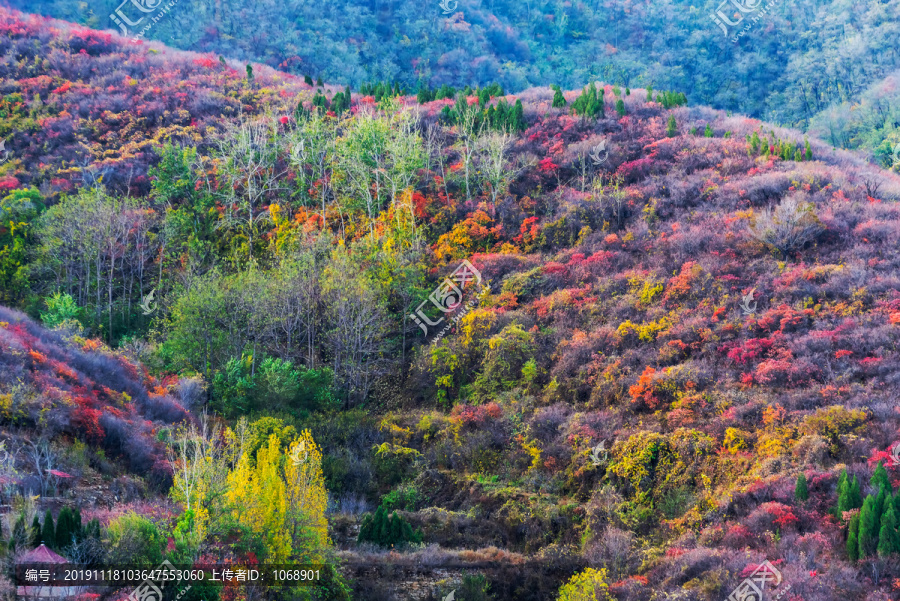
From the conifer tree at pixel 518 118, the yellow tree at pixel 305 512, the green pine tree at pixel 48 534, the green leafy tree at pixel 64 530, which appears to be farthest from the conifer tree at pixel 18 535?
the conifer tree at pixel 518 118

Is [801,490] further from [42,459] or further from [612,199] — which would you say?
[612,199]

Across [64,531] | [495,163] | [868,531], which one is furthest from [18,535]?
[495,163]

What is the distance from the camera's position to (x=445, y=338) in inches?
1511

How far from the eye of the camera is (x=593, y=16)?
368ft

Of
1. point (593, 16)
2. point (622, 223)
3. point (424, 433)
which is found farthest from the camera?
point (593, 16)

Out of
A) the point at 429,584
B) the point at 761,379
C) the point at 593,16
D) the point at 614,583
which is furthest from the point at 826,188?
the point at 593,16

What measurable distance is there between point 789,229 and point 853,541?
19.0 meters

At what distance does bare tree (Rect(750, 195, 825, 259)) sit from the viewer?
3559cm

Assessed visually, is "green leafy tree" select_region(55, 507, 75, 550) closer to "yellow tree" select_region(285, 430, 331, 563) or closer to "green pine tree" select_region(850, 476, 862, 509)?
"yellow tree" select_region(285, 430, 331, 563)

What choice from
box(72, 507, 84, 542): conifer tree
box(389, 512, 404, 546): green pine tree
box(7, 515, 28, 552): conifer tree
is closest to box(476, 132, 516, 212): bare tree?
box(389, 512, 404, 546): green pine tree

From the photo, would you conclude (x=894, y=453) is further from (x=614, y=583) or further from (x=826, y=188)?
(x=826, y=188)

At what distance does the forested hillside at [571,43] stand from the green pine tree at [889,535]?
258 feet

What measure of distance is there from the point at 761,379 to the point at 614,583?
35.5 feet

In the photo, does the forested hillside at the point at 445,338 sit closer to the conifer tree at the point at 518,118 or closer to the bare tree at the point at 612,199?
the bare tree at the point at 612,199
